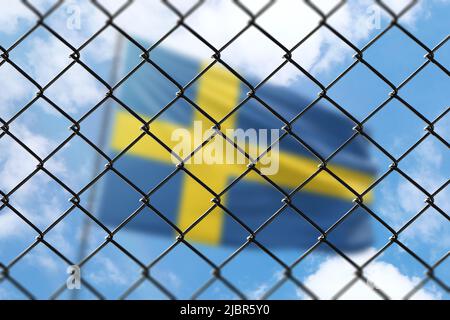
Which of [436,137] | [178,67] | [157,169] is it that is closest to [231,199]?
[157,169]

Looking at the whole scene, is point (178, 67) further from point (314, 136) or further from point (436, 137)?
point (436, 137)

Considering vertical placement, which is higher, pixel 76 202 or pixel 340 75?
→ pixel 340 75

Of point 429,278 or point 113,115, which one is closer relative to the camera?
point 429,278

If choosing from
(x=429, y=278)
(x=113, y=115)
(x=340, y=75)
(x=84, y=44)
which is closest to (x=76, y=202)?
(x=84, y=44)

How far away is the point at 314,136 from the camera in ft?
19.6

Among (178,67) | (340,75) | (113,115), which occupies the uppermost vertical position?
(178,67)

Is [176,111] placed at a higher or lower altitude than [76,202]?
higher

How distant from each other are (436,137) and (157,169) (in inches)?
146

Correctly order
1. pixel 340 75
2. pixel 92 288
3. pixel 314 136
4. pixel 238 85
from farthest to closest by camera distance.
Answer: pixel 314 136, pixel 238 85, pixel 340 75, pixel 92 288
